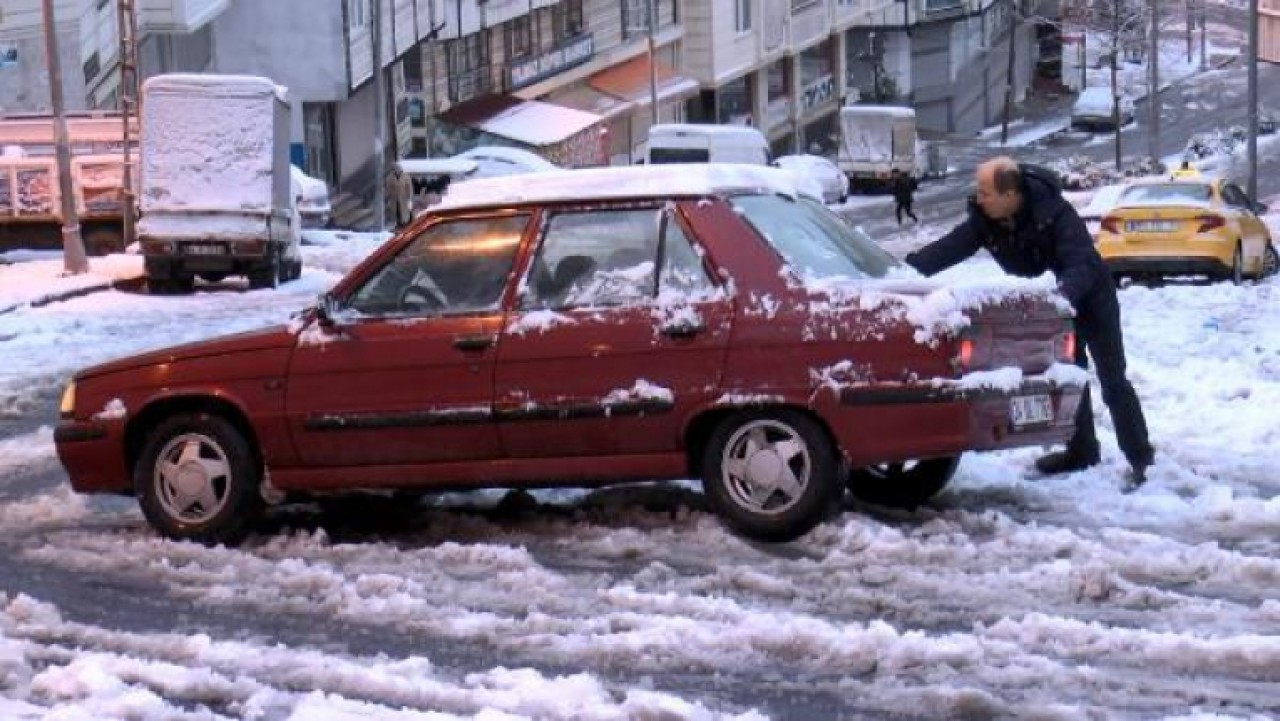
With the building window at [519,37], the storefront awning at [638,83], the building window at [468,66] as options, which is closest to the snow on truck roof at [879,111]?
the storefront awning at [638,83]

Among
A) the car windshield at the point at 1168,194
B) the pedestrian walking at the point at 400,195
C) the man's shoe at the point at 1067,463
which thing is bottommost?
the pedestrian walking at the point at 400,195

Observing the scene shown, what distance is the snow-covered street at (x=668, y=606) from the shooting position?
6.10m

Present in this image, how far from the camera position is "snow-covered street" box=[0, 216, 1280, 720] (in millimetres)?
6102

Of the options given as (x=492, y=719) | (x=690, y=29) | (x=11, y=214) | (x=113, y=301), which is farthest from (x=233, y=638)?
(x=690, y=29)

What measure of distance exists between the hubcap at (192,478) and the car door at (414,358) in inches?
16.1

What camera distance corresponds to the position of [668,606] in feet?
23.6

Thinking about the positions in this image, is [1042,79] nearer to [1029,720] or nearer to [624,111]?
[624,111]

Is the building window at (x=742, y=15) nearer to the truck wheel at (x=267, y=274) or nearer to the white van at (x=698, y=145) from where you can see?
the white van at (x=698, y=145)

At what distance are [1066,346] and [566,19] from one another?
2173 inches

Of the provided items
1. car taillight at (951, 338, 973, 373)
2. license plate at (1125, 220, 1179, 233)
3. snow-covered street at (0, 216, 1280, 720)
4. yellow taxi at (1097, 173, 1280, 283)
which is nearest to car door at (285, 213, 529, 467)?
snow-covered street at (0, 216, 1280, 720)

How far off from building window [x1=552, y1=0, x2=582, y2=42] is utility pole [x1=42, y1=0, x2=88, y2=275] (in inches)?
1401

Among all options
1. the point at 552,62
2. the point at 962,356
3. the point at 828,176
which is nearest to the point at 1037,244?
the point at 962,356

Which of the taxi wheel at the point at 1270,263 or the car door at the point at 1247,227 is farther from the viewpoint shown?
the taxi wheel at the point at 1270,263

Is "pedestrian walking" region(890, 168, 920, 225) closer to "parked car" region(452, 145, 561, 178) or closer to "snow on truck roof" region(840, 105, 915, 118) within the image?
"parked car" region(452, 145, 561, 178)
